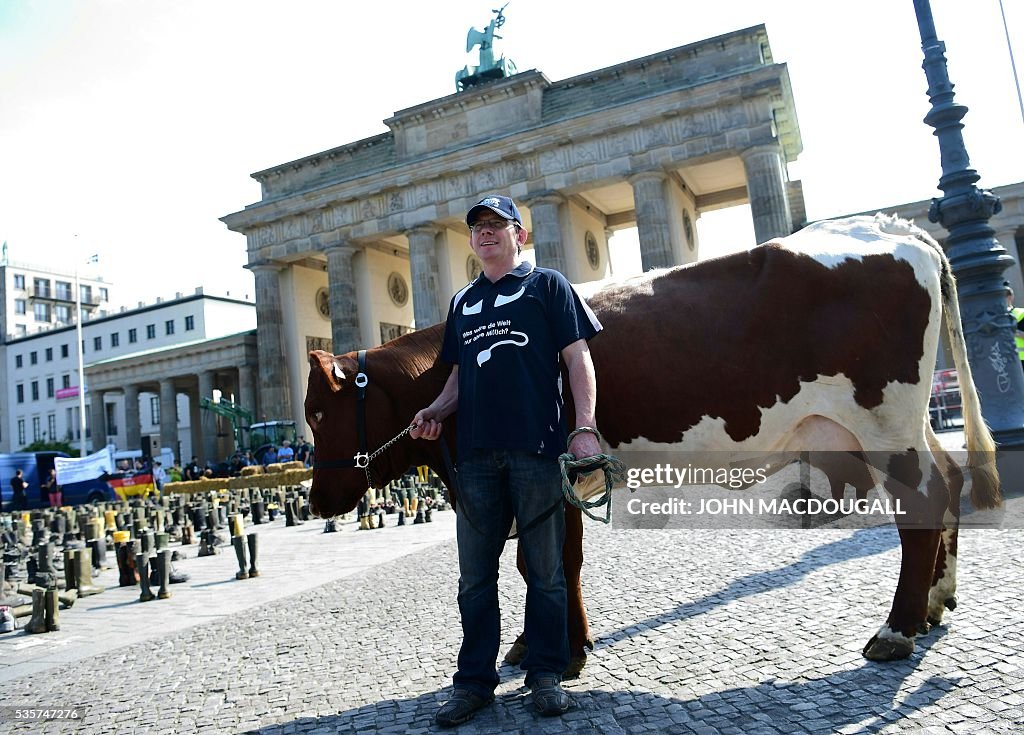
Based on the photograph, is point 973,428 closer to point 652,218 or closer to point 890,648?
point 890,648

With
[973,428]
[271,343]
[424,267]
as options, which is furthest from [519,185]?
[973,428]

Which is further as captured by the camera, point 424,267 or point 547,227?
point 424,267

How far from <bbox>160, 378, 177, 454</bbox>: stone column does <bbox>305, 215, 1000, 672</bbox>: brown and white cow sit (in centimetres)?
5852

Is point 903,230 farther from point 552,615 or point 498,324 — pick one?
point 552,615

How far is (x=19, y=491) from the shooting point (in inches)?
1241

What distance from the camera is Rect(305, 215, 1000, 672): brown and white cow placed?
3.60 m

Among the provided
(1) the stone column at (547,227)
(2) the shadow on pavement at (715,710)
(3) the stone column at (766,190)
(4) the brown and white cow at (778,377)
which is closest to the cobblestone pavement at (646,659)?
(2) the shadow on pavement at (715,710)

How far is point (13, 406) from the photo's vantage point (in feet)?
279

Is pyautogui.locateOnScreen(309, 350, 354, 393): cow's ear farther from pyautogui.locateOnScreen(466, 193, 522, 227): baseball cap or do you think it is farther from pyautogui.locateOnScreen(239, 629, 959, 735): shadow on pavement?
pyautogui.locateOnScreen(239, 629, 959, 735): shadow on pavement

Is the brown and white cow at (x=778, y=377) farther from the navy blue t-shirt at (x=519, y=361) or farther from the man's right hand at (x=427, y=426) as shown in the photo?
the navy blue t-shirt at (x=519, y=361)

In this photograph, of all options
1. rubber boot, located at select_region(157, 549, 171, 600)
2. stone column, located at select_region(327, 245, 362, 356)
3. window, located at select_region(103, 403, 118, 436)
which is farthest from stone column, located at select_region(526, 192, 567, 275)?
window, located at select_region(103, 403, 118, 436)

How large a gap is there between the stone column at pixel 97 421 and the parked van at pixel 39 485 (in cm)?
2897

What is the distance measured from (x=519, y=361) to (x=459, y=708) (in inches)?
59.8

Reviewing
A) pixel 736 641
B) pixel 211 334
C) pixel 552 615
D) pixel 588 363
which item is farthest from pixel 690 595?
pixel 211 334
